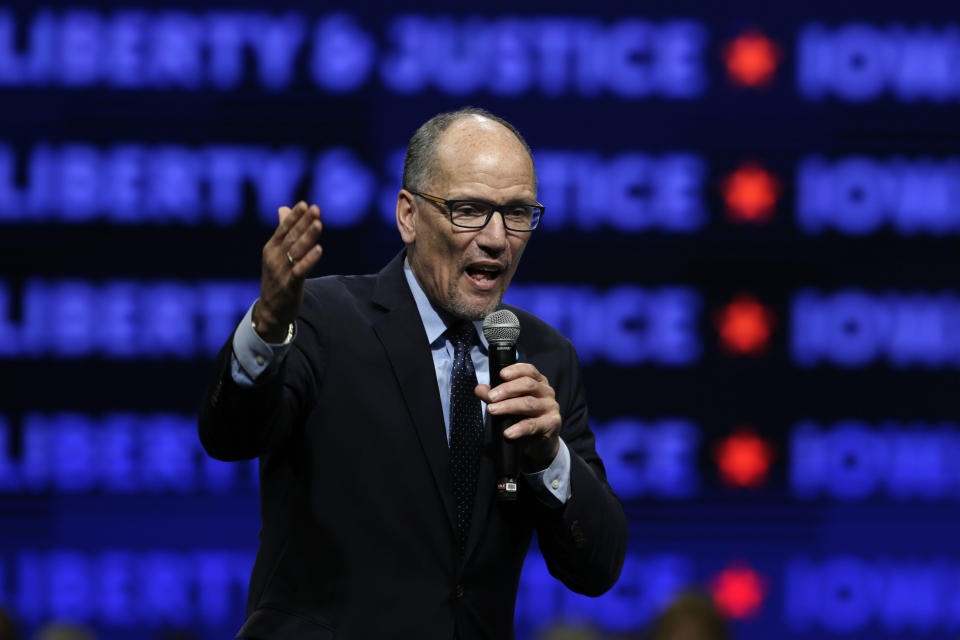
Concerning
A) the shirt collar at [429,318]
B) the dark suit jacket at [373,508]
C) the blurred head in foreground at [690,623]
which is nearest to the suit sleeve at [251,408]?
the dark suit jacket at [373,508]

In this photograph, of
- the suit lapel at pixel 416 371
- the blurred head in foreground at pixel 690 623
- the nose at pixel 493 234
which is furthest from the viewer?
the blurred head in foreground at pixel 690 623

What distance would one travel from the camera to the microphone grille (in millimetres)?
1899

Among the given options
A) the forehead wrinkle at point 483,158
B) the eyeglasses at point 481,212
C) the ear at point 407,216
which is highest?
the forehead wrinkle at point 483,158

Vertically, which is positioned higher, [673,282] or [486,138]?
[486,138]

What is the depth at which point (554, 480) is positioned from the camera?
190 cm

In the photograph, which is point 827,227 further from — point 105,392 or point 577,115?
point 105,392

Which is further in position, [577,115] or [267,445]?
[577,115]

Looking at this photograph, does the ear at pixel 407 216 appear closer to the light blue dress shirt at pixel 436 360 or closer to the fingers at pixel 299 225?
the light blue dress shirt at pixel 436 360

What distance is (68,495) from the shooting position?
14.5 feet

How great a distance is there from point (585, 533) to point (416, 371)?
0.35 metres

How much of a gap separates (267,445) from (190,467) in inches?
105

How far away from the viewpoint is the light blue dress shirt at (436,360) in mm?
1769

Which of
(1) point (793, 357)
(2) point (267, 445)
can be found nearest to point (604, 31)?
(1) point (793, 357)

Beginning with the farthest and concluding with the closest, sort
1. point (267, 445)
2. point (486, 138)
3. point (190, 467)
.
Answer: point (190, 467)
point (486, 138)
point (267, 445)
